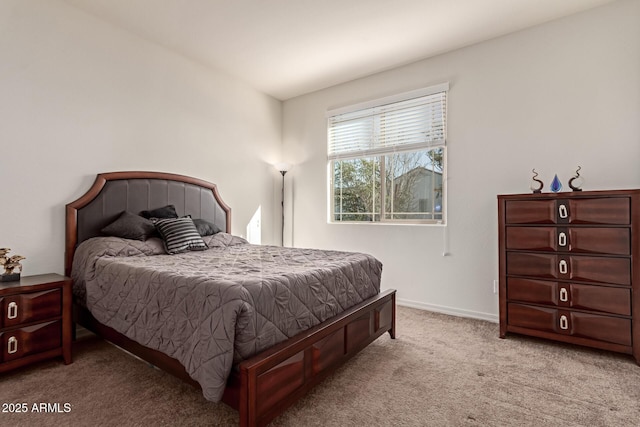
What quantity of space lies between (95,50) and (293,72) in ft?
6.51

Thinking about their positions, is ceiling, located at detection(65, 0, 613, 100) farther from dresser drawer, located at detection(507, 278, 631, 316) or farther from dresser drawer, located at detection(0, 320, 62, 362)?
dresser drawer, located at detection(0, 320, 62, 362)

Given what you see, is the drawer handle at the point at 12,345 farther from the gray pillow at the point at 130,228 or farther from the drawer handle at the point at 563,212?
the drawer handle at the point at 563,212

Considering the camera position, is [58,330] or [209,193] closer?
[58,330]

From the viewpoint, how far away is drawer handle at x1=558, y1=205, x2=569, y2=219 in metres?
2.47

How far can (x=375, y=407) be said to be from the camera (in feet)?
5.69

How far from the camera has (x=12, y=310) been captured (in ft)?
6.54

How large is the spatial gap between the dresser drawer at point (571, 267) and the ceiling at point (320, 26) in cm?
206

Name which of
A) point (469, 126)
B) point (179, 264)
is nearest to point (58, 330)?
point (179, 264)

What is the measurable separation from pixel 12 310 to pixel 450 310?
3.55 meters

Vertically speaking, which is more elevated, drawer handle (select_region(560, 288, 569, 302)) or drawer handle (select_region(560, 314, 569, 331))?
drawer handle (select_region(560, 288, 569, 302))

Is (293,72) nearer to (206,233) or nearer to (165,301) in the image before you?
(206,233)

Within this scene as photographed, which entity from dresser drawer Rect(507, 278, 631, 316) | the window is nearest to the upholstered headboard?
the window

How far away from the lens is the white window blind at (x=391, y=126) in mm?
3520

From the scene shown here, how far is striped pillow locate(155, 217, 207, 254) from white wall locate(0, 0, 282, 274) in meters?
0.72
